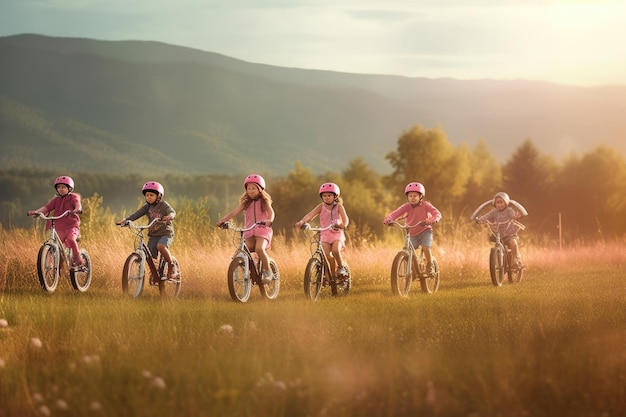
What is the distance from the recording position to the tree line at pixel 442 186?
88625mm

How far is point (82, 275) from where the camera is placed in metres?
16.2

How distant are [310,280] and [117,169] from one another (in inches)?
6624

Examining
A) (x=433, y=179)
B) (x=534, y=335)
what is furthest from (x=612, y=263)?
(x=433, y=179)

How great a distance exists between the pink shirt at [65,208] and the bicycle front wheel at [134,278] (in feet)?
5.48

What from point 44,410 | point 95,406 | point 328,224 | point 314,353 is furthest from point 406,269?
point 44,410

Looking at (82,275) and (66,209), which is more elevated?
(66,209)

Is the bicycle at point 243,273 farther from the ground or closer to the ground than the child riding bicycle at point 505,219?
closer to the ground

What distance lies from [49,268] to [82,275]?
2.34ft

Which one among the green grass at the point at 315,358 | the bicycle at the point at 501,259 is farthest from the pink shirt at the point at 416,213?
the bicycle at the point at 501,259

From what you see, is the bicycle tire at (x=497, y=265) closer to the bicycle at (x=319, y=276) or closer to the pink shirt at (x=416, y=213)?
the pink shirt at (x=416, y=213)

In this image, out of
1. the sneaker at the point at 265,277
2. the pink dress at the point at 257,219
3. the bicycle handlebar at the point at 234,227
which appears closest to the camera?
the bicycle handlebar at the point at 234,227

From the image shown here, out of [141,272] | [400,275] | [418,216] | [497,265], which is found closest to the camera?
[141,272]

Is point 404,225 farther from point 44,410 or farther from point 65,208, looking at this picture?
point 44,410

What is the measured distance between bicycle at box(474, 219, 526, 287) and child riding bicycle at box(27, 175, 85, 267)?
25.2 feet
